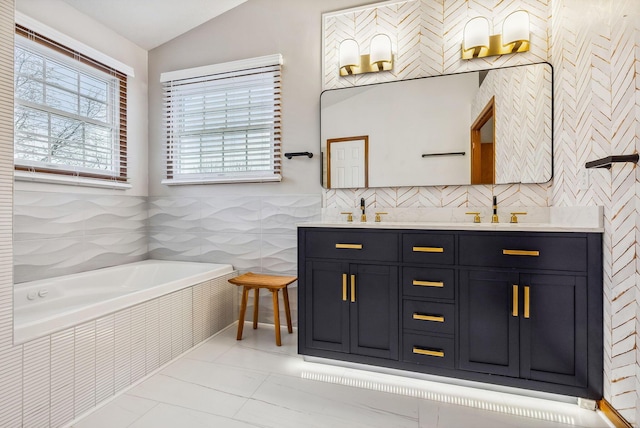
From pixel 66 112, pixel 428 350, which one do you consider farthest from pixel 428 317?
pixel 66 112

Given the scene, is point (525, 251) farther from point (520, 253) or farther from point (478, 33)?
point (478, 33)

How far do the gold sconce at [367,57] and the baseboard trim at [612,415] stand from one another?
2440mm

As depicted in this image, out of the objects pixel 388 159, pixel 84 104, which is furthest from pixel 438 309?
pixel 84 104

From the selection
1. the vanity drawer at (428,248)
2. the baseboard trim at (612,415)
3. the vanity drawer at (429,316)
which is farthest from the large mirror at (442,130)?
the baseboard trim at (612,415)

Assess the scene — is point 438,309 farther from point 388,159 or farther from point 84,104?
point 84,104

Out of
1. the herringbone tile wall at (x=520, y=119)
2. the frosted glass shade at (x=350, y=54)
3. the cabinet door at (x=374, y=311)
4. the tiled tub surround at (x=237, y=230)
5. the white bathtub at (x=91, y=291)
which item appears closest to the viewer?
the white bathtub at (x=91, y=291)

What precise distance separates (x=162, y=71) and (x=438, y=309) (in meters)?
3.32

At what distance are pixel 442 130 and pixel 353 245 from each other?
3.67ft

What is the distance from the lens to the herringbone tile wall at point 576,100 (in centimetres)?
142

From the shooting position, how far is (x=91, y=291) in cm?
257

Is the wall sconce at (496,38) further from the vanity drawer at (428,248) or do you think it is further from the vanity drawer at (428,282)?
the vanity drawer at (428,282)

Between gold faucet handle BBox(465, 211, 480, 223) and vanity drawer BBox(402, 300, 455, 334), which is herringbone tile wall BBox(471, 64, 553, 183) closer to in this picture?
gold faucet handle BBox(465, 211, 480, 223)

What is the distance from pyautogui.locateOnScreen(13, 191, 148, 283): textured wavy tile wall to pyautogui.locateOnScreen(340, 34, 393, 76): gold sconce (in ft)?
7.75

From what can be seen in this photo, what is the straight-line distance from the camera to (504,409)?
5.48 ft
